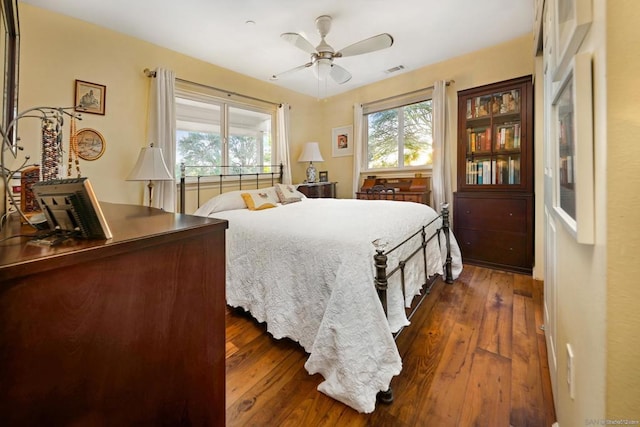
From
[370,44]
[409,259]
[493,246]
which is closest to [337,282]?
[409,259]

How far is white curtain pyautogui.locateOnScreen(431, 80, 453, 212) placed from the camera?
3545 mm

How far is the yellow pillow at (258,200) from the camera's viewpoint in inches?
117

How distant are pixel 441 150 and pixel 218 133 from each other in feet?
9.57

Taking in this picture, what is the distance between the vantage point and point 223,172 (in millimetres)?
3713

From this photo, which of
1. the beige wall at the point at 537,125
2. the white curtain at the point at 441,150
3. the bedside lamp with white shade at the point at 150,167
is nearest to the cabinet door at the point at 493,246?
the beige wall at the point at 537,125

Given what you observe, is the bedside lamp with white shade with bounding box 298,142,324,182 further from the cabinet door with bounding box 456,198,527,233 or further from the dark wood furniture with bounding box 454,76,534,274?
the cabinet door with bounding box 456,198,527,233

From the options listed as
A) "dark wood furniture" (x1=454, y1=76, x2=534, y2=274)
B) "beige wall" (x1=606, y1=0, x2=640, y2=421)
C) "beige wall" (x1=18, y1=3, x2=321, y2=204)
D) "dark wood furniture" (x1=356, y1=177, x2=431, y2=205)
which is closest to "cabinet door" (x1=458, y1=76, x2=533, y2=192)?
"dark wood furniture" (x1=454, y1=76, x2=534, y2=274)

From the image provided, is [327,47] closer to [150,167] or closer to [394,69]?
[394,69]

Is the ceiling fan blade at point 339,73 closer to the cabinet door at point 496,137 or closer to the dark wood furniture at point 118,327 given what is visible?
the cabinet door at point 496,137

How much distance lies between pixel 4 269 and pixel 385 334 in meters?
1.36

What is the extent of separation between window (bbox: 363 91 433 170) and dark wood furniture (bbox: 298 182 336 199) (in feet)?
2.29

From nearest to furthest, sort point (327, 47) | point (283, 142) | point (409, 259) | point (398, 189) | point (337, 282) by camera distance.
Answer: point (337, 282) < point (409, 259) < point (327, 47) < point (398, 189) < point (283, 142)

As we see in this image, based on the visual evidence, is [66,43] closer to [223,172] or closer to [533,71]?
[223,172]

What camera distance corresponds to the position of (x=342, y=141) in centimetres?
478
